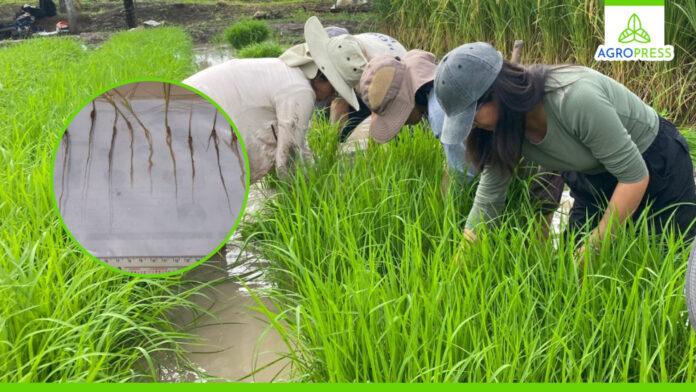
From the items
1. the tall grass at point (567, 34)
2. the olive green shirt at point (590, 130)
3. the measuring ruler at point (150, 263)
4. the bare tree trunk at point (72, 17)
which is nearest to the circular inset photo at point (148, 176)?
the measuring ruler at point (150, 263)

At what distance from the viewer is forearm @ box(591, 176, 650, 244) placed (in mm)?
1853

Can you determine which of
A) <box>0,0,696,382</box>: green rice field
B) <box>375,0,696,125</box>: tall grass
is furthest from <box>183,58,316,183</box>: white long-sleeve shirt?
<box>375,0,696,125</box>: tall grass

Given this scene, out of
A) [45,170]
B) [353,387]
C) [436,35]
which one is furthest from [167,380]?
[436,35]

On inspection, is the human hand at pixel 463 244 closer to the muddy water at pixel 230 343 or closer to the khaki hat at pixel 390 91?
the khaki hat at pixel 390 91

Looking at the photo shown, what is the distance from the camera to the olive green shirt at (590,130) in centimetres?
176

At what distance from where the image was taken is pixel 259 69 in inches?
103

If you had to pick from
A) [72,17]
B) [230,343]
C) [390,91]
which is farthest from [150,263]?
[72,17]

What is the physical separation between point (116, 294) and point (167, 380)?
35cm

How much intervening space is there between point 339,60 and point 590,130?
1.17 meters

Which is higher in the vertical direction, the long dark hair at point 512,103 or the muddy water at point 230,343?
the long dark hair at point 512,103

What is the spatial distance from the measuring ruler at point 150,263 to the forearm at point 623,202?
1222 mm

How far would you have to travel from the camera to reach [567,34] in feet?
16.2

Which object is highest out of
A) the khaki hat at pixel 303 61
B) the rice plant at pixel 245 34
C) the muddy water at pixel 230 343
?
the khaki hat at pixel 303 61

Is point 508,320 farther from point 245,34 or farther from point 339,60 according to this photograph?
point 245,34
